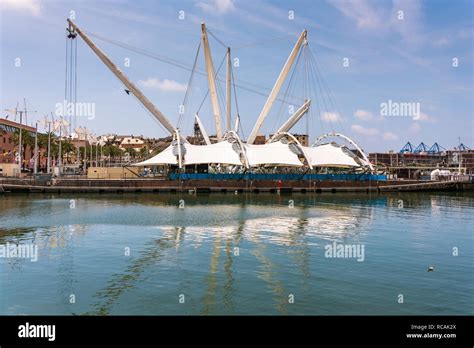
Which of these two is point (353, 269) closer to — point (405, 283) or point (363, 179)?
point (405, 283)

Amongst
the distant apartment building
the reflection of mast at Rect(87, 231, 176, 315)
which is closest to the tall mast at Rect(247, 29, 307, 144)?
the distant apartment building

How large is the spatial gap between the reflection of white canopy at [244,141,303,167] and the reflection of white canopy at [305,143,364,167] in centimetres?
438

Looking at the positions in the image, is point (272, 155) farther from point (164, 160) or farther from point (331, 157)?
point (164, 160)

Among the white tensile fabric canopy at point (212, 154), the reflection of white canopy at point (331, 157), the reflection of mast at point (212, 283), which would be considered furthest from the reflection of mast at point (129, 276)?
the reflection of white canopy at point (331, 157)

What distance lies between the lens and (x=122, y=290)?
18031mm

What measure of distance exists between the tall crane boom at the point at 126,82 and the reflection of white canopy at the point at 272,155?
18141mm

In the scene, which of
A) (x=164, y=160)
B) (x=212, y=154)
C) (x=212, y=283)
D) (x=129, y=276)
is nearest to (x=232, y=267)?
(x=212, y=283)

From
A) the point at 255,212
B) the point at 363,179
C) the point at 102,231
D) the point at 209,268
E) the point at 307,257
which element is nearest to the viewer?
the point at 209,268

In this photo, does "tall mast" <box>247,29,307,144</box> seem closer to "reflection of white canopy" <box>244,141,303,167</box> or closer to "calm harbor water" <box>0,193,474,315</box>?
"reflection of white canopy" <box>244,141,303,167</box>

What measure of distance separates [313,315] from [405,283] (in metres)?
6.63

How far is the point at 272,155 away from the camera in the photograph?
89.2 m

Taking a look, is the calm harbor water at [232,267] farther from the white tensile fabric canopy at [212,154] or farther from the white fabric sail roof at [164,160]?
the white tensile fabric canopy at [212,154]
